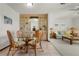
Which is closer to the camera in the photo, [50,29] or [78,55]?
[78,55]

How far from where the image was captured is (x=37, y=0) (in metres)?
2.27

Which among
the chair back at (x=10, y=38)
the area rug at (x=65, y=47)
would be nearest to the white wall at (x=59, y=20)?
the area rug at (x=65, y=47)

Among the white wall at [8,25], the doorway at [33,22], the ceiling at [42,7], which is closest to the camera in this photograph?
the ceiling at [42,7]

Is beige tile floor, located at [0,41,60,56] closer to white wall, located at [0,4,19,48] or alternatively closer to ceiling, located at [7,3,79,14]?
white wall, located at [0,4,19,48]

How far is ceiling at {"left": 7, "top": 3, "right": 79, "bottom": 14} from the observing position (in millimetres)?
2430

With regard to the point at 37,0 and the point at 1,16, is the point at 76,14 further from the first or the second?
the point at 1,16

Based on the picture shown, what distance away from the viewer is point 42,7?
2.57 metres

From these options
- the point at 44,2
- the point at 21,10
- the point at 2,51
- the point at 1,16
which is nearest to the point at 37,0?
the point at 44,2

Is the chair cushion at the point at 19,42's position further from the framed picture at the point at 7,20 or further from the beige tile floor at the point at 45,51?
the framed picture at the point at 7,20

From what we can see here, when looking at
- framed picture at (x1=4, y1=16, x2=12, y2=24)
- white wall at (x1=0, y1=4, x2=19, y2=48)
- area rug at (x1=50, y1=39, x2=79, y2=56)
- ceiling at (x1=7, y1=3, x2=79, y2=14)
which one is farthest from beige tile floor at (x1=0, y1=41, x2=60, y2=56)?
ceiling at (x1=7, y1=3, x2=79, y2=14)

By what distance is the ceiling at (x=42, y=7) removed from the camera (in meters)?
2.43

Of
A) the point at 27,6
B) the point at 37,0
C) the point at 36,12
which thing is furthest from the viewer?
the point at 36,12

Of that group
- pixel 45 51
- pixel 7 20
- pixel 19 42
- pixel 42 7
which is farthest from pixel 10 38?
pixel 42 7

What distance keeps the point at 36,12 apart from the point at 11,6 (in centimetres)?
55
